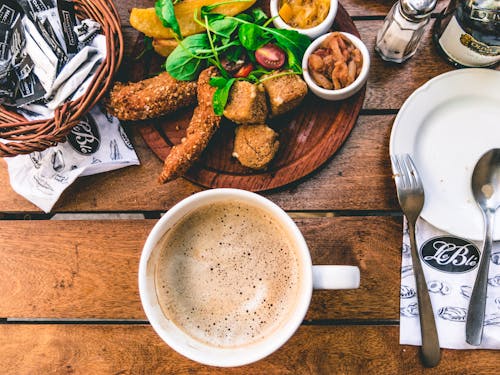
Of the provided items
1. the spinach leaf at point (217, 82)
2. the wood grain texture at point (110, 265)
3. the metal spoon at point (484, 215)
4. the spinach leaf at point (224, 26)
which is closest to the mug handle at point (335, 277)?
the wood grain texture at point (110, 265)

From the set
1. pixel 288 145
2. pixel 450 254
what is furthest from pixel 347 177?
pixel 450 254

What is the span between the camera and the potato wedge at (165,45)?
110 centimetres

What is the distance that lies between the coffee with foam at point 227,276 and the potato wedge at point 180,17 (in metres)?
0.42

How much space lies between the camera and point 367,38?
1141 mm

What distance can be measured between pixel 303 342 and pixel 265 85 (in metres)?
0.58

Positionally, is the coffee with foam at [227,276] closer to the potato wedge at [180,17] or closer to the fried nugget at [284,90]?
the fried nugget at [284,90]

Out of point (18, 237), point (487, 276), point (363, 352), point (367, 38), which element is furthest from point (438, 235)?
point (18, 237)

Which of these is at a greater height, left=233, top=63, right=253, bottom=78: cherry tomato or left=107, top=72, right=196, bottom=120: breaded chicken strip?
left=233, top=63, right=253, bottom=78: cherry tomato

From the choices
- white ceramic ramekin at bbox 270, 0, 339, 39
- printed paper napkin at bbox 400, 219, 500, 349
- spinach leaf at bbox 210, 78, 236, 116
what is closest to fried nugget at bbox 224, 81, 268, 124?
spinach leaf at bbox 210, 78, 236, 116

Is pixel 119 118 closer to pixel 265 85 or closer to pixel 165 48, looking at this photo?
pixel 165 48

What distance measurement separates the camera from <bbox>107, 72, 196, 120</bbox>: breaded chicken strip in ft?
3.52

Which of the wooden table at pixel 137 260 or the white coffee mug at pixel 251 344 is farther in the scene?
the wooden table at pixel 137 260

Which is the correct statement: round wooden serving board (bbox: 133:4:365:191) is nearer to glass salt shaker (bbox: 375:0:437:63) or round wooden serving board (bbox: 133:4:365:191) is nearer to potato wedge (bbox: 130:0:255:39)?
glass salt shaker (bbox: 375:0:437:63)

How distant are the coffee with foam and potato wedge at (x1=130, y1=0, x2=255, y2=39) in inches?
16.7
